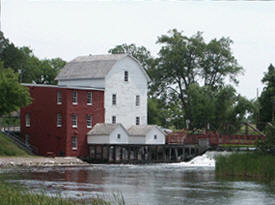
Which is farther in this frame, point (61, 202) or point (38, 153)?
point (38, 153)

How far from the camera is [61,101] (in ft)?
238

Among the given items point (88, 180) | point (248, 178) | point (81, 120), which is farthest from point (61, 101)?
point (248, 178)

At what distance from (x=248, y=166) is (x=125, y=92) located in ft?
120

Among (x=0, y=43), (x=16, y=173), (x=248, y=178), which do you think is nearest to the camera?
(x=248, y=178)

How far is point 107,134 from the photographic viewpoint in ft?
238

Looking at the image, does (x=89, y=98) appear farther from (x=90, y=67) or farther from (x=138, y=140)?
(x=138, y=140)

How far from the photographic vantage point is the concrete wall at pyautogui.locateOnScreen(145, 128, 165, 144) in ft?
256

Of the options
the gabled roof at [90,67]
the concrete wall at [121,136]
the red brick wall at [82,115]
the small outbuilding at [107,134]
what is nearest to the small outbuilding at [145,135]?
the concrete wall at [121,136]

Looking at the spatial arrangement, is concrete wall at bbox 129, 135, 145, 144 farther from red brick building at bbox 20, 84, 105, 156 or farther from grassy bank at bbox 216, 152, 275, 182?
grassy bank at bbox 216, 152, 275, 182

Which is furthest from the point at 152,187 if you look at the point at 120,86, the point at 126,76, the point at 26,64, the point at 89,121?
the point at 26,64

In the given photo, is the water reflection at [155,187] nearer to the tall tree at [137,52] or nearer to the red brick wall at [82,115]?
the red brick wall at [82,115]

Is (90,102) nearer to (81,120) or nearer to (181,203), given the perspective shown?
(81,120)

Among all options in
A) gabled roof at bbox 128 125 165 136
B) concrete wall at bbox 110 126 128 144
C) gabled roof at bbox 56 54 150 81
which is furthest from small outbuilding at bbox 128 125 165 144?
gabled roof at bbox 56 54 150 81

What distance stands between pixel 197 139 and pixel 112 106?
36.3ft
